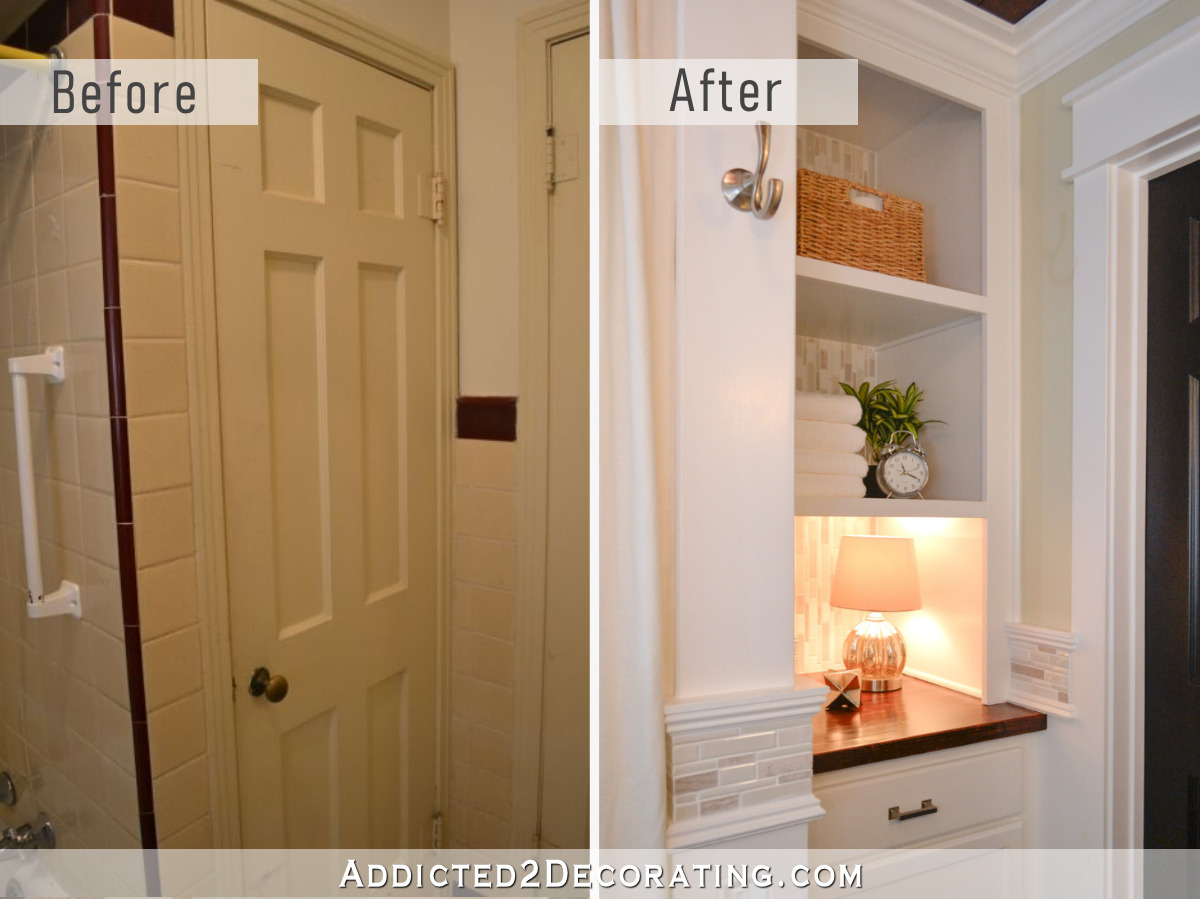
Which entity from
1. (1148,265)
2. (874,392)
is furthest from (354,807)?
(1148,265)

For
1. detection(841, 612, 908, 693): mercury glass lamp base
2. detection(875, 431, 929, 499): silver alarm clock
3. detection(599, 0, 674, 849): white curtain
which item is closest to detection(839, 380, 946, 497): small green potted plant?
detection(875, 431, 929, 499): silver alarm clock

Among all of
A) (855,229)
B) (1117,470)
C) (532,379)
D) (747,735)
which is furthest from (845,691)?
(532,379)

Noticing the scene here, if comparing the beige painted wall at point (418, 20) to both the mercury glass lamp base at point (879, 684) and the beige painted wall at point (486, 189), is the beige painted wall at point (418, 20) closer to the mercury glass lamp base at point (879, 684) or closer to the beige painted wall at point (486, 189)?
the beige painted wall at point (486, 189)

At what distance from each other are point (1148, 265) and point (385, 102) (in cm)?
122

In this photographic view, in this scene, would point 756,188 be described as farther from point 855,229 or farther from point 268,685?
point 268,685

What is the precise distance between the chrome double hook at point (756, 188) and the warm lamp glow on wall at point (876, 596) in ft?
2.33

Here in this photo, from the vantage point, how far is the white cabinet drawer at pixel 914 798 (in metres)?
1.03

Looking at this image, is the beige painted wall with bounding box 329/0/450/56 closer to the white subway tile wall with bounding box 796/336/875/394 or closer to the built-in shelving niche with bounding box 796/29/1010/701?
the built-in shelving niche with bounding box 796/29/1010/701

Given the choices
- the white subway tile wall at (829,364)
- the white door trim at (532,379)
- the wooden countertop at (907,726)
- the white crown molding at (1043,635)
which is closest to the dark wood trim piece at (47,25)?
the white door trim at (532,379)

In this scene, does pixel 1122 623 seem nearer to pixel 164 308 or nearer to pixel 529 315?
pixel 529 315

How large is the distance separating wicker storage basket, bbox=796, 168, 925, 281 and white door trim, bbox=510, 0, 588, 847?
61 centimetres

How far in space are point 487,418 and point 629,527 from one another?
26 centimetres

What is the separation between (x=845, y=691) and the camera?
47.4 inches

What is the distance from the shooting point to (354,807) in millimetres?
558
